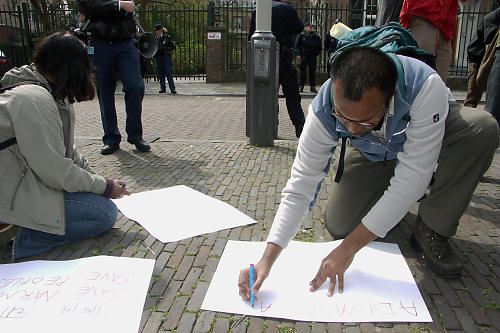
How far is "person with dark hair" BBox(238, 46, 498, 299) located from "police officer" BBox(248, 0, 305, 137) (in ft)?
10.2

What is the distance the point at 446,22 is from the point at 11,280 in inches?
133

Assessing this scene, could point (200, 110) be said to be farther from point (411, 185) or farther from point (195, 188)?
point (411, 185)

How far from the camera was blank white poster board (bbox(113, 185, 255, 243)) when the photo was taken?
8.34 feet

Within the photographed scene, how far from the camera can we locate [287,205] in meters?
1.78

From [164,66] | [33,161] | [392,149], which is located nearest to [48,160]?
[33,161]

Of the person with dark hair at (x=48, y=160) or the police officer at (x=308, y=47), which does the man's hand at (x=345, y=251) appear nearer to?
the person with dark hair at (x=48, y=160)

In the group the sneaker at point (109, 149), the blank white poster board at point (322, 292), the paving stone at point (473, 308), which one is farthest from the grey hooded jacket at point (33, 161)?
the sneaker at point (109, 149)

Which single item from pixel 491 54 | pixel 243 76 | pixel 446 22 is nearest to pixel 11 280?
pixel 446 22

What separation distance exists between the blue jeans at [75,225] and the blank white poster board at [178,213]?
291 millimetres

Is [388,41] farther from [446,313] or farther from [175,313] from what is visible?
[175,313]

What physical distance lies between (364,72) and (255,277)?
3.07ft

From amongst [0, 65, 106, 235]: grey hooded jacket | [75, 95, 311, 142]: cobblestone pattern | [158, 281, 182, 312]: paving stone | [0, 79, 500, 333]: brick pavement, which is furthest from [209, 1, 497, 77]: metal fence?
[158, 281, 182, 312]: paving stone

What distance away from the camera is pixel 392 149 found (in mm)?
2016

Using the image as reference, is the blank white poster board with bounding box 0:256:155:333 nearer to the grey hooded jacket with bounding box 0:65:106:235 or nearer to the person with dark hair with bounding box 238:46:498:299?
the grey hooded jacket with bounding box 0:65:106:235
